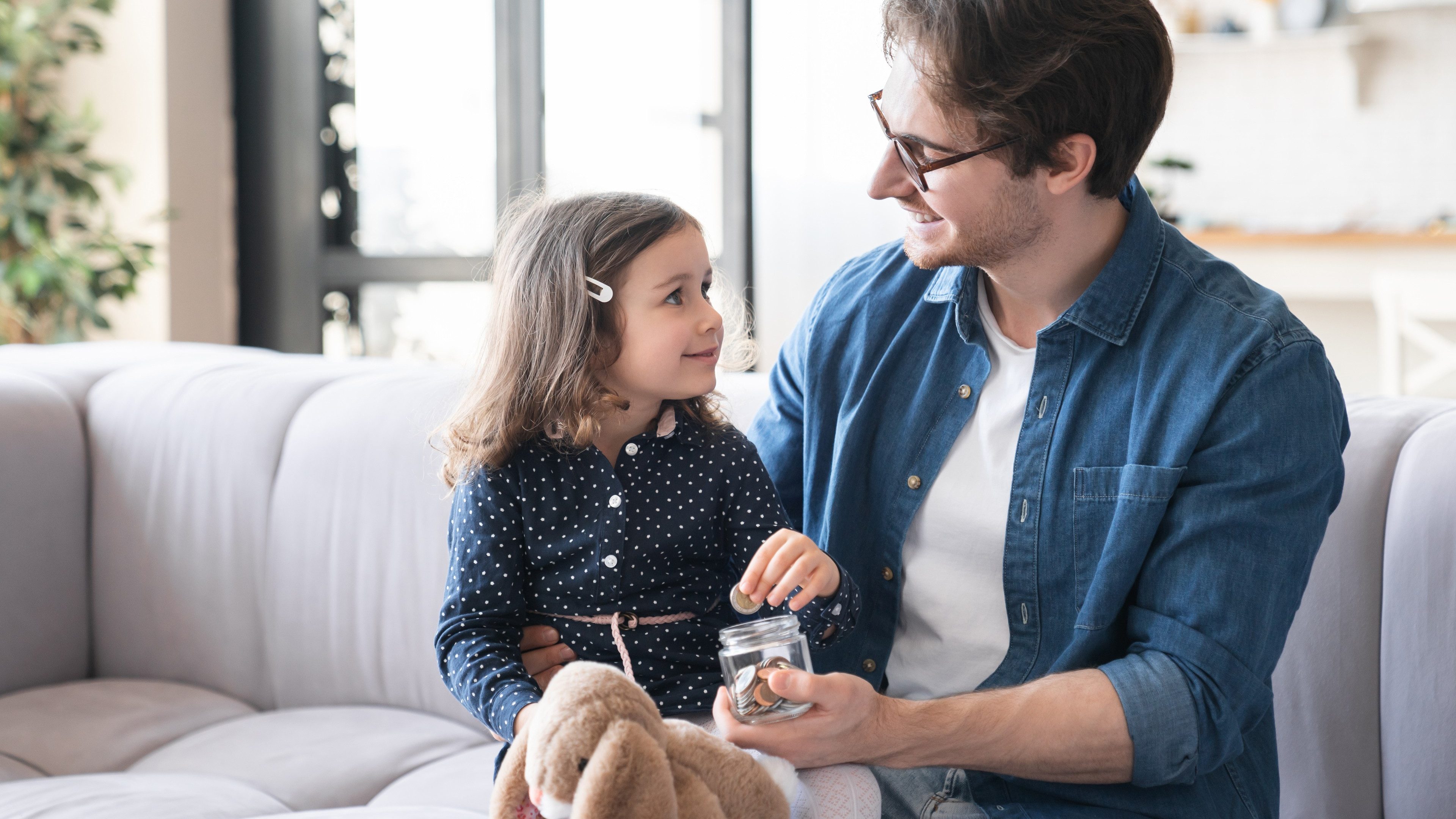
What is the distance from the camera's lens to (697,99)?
415cm

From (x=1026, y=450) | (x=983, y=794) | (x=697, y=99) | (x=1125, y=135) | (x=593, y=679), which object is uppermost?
(x=697, y=99)

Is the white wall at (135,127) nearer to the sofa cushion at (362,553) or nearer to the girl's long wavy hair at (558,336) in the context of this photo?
the sofa cushion at (362,553)

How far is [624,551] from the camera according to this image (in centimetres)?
125

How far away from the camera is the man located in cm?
107

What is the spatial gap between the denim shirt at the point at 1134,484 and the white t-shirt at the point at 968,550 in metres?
0.02

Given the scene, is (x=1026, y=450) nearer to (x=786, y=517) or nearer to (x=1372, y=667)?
(x=786, y=517)

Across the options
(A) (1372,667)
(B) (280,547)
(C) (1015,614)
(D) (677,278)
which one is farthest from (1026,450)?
(B) (280,547)

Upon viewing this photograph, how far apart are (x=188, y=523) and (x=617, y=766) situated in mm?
1433

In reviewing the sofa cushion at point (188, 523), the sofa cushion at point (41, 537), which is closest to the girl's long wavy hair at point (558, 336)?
the sofa cushion at point (188, 523)

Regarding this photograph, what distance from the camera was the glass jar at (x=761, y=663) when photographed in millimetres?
958

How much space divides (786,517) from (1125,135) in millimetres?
529

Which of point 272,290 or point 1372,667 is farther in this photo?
point 272,290

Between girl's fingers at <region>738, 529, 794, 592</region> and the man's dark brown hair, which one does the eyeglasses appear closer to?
the man's dark brown hair

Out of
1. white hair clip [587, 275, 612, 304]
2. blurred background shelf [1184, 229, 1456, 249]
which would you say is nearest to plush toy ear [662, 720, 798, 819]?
white hair clip [587, 275, 612, 304]
